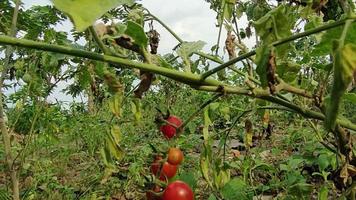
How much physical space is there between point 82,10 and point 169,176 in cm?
54

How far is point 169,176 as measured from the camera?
0.91 meters

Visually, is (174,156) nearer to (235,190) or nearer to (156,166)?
(156,166)

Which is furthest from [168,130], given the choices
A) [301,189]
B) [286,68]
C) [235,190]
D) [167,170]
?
[235,190]

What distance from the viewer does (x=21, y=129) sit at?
3883 millimetres

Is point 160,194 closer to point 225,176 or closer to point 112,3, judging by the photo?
point 225,176

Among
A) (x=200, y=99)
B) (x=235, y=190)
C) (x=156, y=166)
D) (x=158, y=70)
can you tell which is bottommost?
(x=235, y=190)

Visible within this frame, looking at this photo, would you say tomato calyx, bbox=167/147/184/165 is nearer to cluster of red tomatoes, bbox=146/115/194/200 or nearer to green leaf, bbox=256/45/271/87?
cluster of red tomatoes, bbox=146/115/194/200

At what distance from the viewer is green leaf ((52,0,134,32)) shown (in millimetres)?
399

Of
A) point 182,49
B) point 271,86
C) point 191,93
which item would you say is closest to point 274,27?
point 271,86

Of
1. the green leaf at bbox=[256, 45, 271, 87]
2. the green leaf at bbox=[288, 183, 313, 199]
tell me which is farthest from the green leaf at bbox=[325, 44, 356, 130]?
the green leaf at bbox=[288, 183, 313, 199]

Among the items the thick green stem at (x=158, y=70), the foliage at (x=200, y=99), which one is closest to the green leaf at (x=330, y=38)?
the foliage at (x=200, y=99)

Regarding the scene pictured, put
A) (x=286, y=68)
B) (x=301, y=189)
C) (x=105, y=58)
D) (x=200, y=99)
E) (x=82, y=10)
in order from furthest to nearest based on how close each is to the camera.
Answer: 1. (x=200, y=99)
2. (x=301, y=189)
3. (x=286, y=68)
4. (x=105, y=58)
5. (x=82, y=10)

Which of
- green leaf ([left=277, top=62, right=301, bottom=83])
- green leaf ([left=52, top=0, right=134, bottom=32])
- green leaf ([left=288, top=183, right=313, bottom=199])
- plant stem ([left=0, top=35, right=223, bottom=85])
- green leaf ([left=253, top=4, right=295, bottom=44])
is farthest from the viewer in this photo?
green leaf ([left=288, top=183, right=313, bottom=199])

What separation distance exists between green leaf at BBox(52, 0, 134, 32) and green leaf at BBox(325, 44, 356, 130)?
20 centimetres
